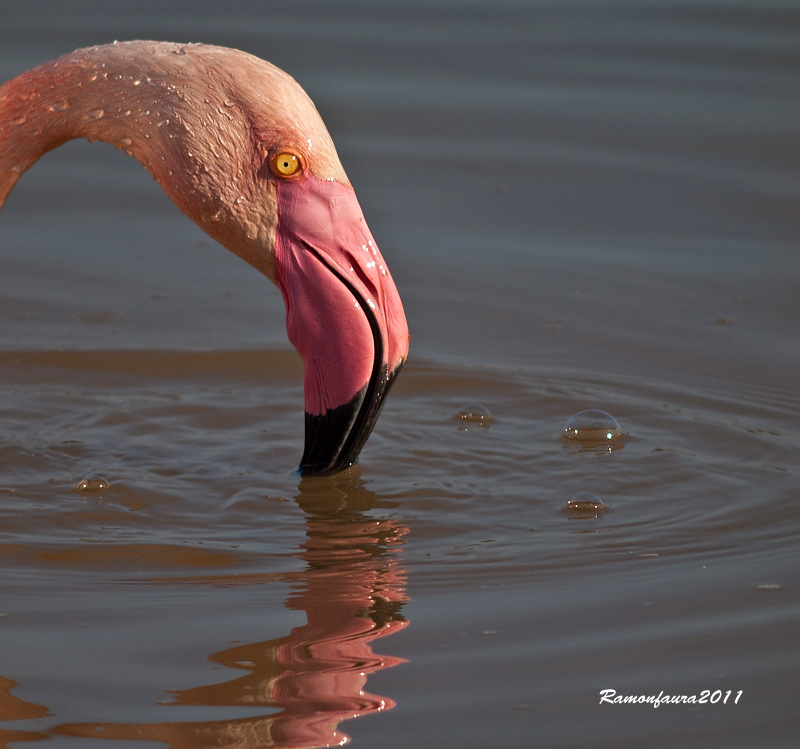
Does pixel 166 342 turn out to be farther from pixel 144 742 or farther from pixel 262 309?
pixel 144 742

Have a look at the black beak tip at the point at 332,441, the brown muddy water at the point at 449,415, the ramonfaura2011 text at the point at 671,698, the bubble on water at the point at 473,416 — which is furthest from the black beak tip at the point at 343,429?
the ramonfaura2011 text at the point at 671,698

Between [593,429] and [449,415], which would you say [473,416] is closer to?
[449,415]

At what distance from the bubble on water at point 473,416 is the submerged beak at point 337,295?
732mm

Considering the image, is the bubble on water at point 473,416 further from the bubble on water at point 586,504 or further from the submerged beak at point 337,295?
the submerged beak at point 337,295

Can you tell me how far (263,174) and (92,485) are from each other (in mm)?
848

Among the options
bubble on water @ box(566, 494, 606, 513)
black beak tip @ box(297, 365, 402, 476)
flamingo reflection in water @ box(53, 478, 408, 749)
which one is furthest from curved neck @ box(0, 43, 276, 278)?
bubble on water @ box(566, 494, 606, 513)

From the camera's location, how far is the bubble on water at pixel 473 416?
3385 mm

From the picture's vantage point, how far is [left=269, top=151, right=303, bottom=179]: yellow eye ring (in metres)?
2.54

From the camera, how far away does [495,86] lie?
590 cm

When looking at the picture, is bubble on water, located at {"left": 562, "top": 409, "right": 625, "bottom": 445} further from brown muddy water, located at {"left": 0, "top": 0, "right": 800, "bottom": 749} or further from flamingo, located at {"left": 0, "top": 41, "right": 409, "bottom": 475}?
flamingo, located at {"left": 0, "top": 41, "right": 409, "bottom": 475}

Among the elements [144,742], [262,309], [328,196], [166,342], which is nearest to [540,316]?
[262,309]

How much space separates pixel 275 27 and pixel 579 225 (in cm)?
220

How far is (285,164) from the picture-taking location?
8.35ft

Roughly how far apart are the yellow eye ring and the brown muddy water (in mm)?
738
